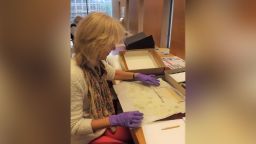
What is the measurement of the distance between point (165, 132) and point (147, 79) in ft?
1.93

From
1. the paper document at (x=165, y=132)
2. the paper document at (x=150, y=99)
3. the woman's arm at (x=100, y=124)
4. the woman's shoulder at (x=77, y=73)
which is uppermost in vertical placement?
the woman's shoulder at (x=77, y=73)

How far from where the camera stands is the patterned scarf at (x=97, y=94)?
131 centimetres

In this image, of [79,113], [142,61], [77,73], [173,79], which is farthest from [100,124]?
[142,61]

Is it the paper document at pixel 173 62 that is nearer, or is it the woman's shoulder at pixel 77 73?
the woman's shoulder at pixel 77 73

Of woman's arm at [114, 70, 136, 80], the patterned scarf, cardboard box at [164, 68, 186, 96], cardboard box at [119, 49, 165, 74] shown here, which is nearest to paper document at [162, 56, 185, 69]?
cardboard box at [119, 49, 165, 74]

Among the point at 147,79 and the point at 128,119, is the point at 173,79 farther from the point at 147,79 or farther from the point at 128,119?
the point at 128,119

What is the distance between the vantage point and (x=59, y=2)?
1.03 ft

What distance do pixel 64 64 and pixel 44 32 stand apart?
0.06m

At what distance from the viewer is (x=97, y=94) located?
1348 millimetres

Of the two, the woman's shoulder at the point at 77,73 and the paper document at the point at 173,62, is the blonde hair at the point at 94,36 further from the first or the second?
the paper document at the point at 173,62

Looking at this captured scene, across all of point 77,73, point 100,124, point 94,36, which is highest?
point 94,36

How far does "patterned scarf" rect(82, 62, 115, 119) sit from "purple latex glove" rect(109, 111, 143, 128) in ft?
0.43

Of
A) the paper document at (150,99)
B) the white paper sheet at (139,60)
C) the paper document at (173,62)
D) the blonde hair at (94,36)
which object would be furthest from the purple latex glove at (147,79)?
the blonde hair at (94,36)

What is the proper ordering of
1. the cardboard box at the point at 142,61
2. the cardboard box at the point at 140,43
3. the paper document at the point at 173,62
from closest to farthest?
the cardboard box at the point at 142,61, the paper document at the point at 173,62, the cardboard box at the point at 140,43
